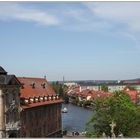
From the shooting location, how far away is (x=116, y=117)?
1778 cm

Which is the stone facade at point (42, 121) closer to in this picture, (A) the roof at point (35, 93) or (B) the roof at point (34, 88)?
(A) the roof at point (35, 93)

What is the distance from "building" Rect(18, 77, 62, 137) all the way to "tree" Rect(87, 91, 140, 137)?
2.27 m

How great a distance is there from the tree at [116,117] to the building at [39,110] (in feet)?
7.46

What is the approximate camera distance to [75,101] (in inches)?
1986

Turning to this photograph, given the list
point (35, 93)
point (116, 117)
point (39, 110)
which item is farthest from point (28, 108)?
point (116, 117)

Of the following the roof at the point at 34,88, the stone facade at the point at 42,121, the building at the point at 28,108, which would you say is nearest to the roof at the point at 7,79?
the building at the point at 28,108

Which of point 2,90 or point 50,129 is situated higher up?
point 2,90

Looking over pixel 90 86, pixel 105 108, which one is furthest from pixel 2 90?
pixel 90 86

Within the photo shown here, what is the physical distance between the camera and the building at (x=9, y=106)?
1555cm

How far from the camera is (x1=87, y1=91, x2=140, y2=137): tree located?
17.5m

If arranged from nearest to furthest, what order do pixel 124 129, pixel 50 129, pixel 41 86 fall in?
pixel 124 129 → pixel 50 129 → pixel 41 86

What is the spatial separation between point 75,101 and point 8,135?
3493 centimetres

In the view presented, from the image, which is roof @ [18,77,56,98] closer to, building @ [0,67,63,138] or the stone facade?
building @ [0,67,63,138]

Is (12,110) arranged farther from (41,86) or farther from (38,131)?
(41,86)
